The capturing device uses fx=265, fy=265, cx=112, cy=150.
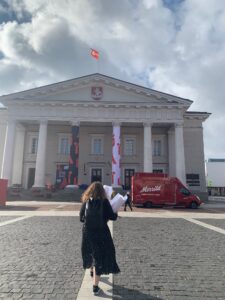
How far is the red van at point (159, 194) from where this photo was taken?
23.8m

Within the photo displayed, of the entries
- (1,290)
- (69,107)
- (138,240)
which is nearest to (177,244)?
(138,240)

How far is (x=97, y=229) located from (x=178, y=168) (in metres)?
28.3

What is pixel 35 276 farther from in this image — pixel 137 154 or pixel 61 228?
pixel 137 154

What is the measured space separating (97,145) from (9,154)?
38.3 feet

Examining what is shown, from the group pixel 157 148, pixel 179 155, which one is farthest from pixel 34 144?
pixel 179 155

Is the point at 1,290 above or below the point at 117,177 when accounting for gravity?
below

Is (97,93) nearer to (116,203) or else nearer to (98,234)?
(116,203)

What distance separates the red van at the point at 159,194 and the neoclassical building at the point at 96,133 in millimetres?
7352

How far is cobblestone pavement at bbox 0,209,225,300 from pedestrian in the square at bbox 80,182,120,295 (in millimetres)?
451

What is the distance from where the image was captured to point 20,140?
120 ft

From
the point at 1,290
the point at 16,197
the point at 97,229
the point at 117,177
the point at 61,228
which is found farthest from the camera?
the point at 117,177

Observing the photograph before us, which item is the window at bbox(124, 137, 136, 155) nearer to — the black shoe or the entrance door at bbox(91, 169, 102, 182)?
the entrance door at bbox(91, 169, 102, 182)

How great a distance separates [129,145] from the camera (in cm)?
3741

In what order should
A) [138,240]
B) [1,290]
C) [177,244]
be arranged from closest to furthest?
1. [1,290]
2. [177,244]
3. [138,240]
